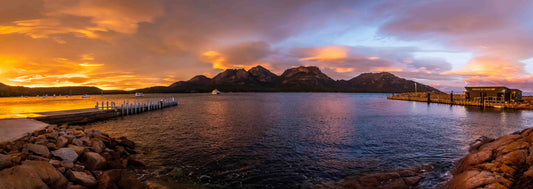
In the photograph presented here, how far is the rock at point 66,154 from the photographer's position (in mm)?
10133

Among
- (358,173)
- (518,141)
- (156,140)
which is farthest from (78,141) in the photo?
(518,141)

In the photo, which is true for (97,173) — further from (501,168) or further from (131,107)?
(131,107)

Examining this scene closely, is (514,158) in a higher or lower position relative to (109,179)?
higher

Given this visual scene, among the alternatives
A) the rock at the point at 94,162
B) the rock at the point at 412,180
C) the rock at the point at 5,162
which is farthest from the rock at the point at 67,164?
the rock at the point at 412,180

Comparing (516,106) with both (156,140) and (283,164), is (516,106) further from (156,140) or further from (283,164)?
(156,140)

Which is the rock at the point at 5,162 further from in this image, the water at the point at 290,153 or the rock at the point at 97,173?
the water at the point at 290,153

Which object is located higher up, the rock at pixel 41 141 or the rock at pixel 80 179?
the rock at pixel 41 141

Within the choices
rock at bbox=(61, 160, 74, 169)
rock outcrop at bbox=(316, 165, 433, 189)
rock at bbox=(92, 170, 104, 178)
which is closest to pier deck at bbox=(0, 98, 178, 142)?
rock at bbox=(61, 160, 74, 169)

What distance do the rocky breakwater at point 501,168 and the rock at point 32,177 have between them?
48.5ft

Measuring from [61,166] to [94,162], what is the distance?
1531 millimetres

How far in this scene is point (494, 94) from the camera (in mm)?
58531

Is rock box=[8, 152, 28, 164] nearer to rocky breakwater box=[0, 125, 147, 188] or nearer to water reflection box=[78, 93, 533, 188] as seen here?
rocky breakwater box=[0, 125, 147, 188]

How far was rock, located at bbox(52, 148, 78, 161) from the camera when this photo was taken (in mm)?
10133

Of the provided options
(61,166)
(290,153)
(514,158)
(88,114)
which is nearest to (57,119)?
(88,114)
